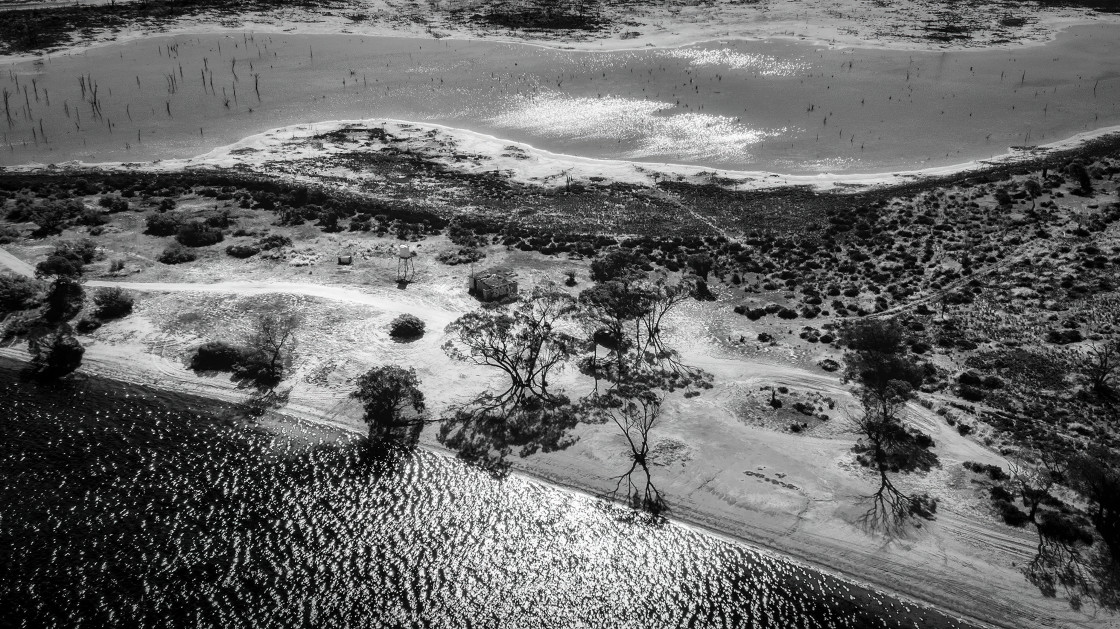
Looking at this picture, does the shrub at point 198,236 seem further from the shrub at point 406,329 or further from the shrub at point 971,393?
the shrub at point 971,393

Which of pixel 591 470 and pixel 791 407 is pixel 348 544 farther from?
pixel 791 407

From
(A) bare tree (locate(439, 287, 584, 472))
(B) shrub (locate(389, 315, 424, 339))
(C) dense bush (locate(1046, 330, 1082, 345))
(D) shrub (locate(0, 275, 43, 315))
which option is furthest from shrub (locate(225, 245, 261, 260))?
(C) dense bush (locate(1046, 330, 1082, 345))

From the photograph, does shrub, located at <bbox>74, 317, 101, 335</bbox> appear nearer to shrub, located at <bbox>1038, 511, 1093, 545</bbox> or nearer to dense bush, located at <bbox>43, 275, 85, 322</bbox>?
dense bush, located at <bbox>43, 275, 85, 322</bbox>

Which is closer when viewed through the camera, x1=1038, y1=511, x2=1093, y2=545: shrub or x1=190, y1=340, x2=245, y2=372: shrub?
x1=1038, y1=511, x2=1093, y2=545: shrub

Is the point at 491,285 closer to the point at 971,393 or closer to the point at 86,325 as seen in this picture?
the point at 86,325

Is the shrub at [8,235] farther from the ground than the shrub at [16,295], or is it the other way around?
the shrub at [8,235]

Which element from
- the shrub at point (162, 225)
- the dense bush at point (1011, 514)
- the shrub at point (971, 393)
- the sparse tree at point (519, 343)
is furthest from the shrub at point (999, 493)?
the shrub at point (162, 225)

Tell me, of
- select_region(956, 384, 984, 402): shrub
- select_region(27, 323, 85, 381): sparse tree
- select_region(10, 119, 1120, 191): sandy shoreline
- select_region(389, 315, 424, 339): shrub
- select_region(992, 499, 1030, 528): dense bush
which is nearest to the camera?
select_region(992, 499, 1030, 528): dense bush

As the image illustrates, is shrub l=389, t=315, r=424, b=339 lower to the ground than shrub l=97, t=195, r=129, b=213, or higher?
lower
